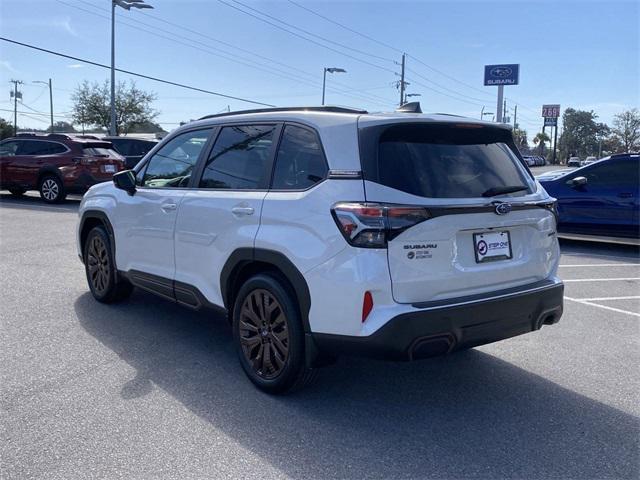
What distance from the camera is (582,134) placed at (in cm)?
12350

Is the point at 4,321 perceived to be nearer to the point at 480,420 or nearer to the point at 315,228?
the point at 315,228

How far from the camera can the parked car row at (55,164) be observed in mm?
15219

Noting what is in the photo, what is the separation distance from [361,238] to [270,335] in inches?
40.0

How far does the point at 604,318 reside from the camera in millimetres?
5984

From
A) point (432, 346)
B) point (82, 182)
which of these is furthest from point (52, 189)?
point (432, 346)

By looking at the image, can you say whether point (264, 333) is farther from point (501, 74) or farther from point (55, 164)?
point (501, 74)

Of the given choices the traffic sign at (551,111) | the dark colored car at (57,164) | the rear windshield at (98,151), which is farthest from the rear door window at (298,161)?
the traffic sign at (551,111)

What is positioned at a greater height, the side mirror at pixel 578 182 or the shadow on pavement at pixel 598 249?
the side mirror at pixel 578 182

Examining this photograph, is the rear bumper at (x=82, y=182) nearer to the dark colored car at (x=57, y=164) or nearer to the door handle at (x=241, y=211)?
A: the dark colored car at (x=57, y=164)

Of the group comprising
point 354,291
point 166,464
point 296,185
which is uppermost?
point 296,185

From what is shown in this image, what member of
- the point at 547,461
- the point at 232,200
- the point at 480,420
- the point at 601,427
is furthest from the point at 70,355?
the point at 601,427

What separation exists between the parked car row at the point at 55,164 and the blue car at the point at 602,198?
10923 millimetres

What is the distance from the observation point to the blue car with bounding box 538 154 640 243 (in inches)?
402

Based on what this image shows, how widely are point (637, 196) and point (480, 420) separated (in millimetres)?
8121
